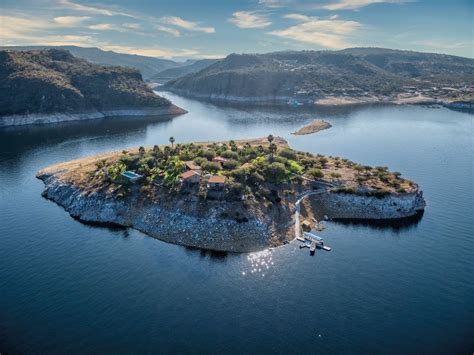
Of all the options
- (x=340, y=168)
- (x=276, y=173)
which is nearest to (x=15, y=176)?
(x=276, y=173)

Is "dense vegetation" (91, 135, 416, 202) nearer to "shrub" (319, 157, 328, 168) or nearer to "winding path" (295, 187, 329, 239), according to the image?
"shrub" (319, 157, 328, 168)

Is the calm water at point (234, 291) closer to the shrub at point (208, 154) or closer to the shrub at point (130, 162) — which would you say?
the shrub at point (130, 162)

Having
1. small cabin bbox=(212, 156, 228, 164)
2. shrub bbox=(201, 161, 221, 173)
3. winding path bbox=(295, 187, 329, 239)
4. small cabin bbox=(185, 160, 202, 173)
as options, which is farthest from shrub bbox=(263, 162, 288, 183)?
small cabin bbox=(185, 160, 202, 173)

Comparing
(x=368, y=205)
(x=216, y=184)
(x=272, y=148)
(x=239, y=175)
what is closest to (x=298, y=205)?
(x=239, y=175)

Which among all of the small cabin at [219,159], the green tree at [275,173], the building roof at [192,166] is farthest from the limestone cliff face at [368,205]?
the building roof at [192,166]

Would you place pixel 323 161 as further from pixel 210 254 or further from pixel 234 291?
Result: pixel 234 291

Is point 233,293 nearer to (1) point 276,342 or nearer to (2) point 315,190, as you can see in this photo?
(1) point 276,342
